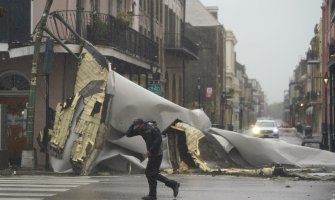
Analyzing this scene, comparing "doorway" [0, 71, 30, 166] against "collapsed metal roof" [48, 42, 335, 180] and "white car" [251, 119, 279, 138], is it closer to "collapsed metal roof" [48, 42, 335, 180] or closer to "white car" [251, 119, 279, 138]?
"collapsed metal roof" [48, 42, 335, 180]

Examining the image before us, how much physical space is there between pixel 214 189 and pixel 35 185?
416 cm

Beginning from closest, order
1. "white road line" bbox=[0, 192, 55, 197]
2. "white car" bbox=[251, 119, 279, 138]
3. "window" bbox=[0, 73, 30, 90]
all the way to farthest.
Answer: "white road line" bbox=[0, 192, 55, 197], "window" bbox=[0, 73, 30, 90], "white car" bbox=[251, 119, 279, 138]

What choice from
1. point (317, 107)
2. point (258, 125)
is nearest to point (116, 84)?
point (258, 125)

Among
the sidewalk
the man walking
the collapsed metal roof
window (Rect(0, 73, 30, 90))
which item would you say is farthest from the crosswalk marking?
window (Rect(0, 73, 30, 90))

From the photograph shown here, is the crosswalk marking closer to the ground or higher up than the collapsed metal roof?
closer to the ground

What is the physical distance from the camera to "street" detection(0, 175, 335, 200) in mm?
12312

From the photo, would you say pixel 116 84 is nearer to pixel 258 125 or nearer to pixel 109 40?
pixel 109 40

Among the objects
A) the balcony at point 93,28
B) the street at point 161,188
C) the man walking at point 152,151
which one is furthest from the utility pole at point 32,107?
the man walking at point 152,151

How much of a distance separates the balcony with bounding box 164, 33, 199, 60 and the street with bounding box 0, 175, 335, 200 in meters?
24.9

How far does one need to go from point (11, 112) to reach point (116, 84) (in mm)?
6180

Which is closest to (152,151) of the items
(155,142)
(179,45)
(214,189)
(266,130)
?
(155,142)

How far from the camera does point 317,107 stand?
75312 mm

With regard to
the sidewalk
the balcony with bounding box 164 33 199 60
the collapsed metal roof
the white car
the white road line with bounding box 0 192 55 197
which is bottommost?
the white car

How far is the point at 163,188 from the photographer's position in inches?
546
